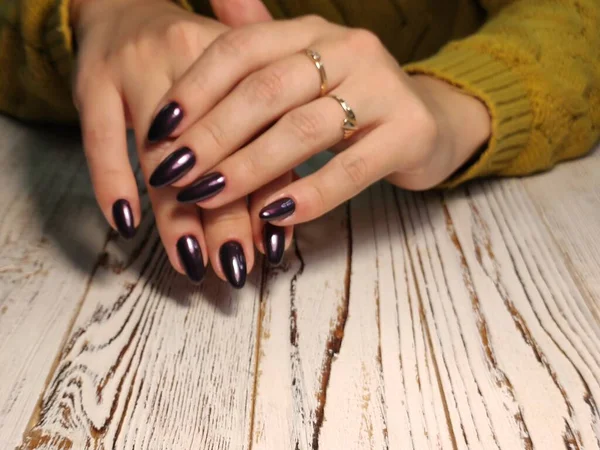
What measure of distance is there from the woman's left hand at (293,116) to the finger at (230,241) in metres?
0.03

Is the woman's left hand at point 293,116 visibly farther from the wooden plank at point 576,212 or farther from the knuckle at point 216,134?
the wooden plank at point 576,212

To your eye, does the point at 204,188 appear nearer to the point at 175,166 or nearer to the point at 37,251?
the point at 175,166

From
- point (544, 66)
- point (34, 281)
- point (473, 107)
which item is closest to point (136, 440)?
point (34, 281)

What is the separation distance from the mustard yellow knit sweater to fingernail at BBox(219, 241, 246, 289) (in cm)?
28

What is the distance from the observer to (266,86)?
17.9 inches

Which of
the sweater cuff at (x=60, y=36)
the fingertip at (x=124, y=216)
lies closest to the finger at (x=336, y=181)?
the fingertip at (x=124, y=216)

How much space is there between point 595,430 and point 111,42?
19.1 inches

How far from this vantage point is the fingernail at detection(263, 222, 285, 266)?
18.5 inches

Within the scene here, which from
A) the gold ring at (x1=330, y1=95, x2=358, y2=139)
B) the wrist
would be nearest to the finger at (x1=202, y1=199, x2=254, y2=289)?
the gold ring at (x1=330, y1=95, x2=358, y2=139)

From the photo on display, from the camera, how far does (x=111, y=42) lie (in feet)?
1.66

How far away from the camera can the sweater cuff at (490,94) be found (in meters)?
0.59

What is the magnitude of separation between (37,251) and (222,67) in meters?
0.27

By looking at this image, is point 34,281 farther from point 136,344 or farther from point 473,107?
point 473,107

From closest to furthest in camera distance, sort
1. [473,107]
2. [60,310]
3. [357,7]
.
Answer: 1. [60,310]
2. [473,107]
3. [357,7]
